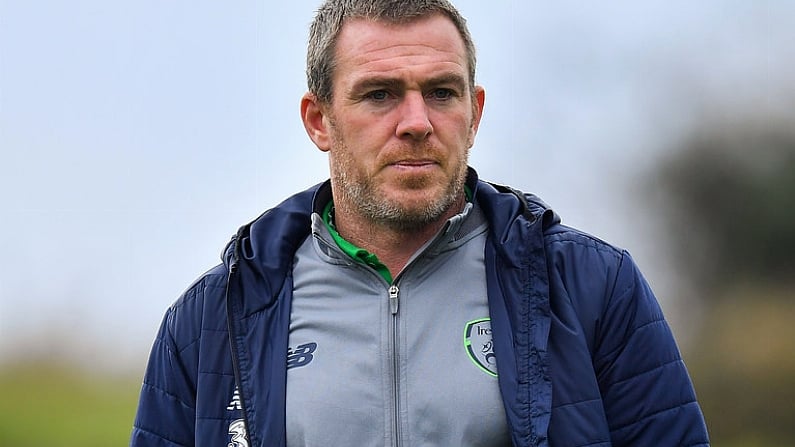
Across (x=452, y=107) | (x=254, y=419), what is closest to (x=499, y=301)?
(x=452, y=107)

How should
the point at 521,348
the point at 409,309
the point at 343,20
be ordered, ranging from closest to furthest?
1. the point at 521,348
2. the point at 409,309
3. the point at 343,20

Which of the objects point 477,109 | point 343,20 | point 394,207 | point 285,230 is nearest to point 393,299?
point 394,207

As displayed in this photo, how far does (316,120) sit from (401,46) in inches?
12.3

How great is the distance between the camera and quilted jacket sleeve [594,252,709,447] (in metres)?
1.90

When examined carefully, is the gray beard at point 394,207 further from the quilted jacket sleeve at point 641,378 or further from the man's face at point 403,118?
the quilted jacket sleeve at point 641,378

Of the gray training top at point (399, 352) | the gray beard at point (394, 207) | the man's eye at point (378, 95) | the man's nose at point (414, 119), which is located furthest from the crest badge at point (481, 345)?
the man's eye at point (378, 95)

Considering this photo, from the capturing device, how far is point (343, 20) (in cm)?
220

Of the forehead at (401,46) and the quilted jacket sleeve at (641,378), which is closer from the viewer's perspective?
the quilted jacket sleeve at (641,378)

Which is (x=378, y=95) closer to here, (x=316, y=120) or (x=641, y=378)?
(x=316, y=120)

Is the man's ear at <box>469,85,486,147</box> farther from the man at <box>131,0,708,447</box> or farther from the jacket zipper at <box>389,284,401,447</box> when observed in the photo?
the jacket zipper at <box>389,284,401,447</box>

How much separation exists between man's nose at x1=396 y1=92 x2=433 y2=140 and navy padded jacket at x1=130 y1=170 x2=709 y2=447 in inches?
10.0

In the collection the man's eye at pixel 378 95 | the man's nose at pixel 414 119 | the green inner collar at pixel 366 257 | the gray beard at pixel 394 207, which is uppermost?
the man's eye at pixel 378 95

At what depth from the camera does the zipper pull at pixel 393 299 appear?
203 cm

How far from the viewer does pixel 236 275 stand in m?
2.13
